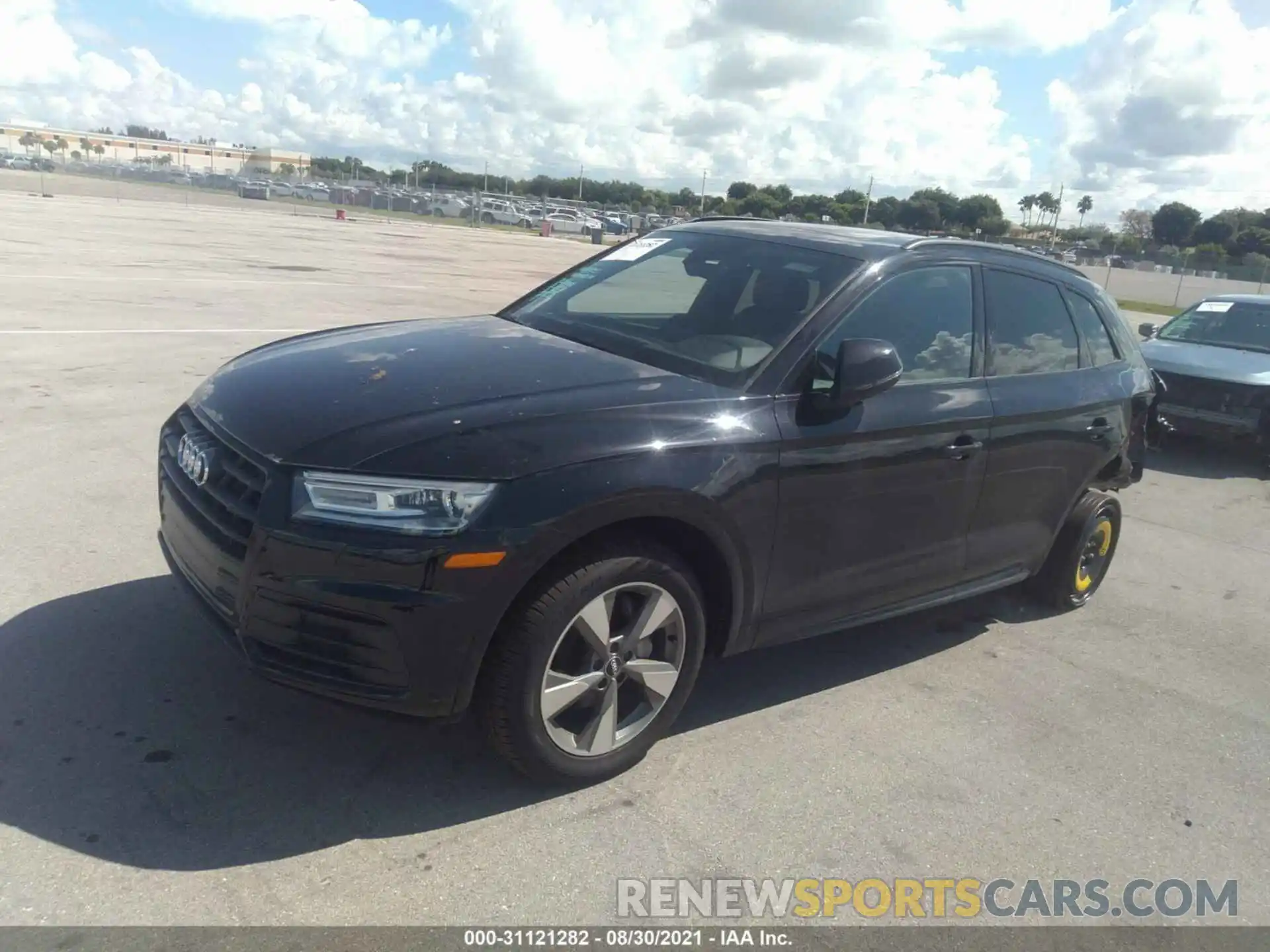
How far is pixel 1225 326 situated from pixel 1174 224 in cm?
8764

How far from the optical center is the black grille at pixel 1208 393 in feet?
31.1

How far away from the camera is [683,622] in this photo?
3.51m

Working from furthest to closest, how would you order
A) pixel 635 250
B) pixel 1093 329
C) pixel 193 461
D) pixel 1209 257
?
pixel 1209 257
pixel 1093 329
pixel 635 250
pixel 193 461

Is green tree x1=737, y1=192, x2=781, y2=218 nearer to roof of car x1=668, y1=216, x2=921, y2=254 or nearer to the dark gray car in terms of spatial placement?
the dark gray car

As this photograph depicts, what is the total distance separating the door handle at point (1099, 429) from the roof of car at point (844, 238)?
0.81 meters

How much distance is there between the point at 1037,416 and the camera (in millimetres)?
4715

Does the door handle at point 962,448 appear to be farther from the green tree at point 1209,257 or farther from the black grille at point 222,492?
the green tree at point 1209,257

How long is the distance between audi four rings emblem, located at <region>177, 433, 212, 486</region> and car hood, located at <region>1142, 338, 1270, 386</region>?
343 inches

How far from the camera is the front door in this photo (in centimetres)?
376

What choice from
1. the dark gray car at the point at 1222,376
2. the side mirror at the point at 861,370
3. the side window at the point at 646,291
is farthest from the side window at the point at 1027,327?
the dark gray car at the point at 1222,376

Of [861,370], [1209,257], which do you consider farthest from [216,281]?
[1209,257]

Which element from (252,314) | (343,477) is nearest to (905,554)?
(343,477)

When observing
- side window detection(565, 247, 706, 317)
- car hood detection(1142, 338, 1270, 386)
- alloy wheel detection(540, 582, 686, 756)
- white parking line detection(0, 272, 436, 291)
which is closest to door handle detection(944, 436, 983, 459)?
side window detection(565, 247, 706, 317)

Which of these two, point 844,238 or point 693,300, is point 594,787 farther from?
point 844,238
